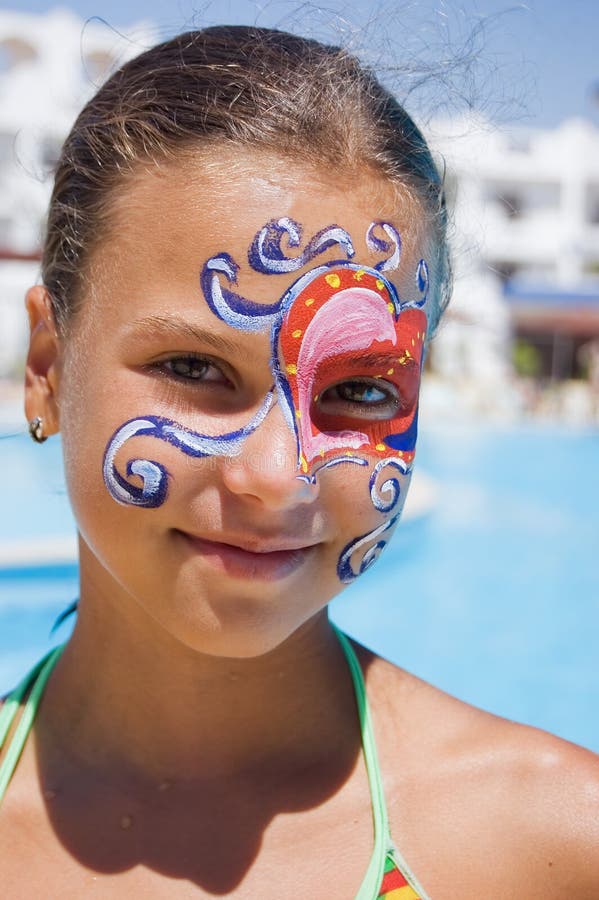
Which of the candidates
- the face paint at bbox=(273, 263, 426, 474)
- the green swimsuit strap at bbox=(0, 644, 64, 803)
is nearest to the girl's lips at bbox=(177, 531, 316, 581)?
the face paint at bbox=(273, 263, 426, 474)

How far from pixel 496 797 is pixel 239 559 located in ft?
2.40

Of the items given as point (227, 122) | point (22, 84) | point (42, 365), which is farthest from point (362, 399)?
point (22, 84)

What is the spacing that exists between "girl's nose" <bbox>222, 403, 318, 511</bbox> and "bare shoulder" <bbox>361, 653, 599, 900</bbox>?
66 cm

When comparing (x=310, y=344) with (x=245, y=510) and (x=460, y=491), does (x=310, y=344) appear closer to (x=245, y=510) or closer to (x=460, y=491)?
(x=245, y=510)

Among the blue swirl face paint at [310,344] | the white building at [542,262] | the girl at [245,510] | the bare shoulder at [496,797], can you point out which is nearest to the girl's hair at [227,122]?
the girl at [245,510]

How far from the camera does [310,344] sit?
1.51m

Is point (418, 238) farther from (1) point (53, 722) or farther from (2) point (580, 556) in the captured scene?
Answer: (2) point (580, 556)

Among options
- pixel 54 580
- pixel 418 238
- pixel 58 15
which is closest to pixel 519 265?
pixel 58 15

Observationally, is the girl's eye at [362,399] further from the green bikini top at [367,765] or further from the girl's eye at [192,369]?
the green bikini top at [367,765]

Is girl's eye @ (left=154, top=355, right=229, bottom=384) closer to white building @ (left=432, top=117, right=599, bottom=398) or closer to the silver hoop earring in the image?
the silver hoop earring

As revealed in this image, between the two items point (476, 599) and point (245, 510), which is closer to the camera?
point (245, 510)

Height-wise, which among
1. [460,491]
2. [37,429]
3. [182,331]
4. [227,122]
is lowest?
[460,491]

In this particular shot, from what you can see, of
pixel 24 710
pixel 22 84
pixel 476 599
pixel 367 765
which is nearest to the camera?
pixel 367 765

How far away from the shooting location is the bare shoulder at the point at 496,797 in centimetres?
166
